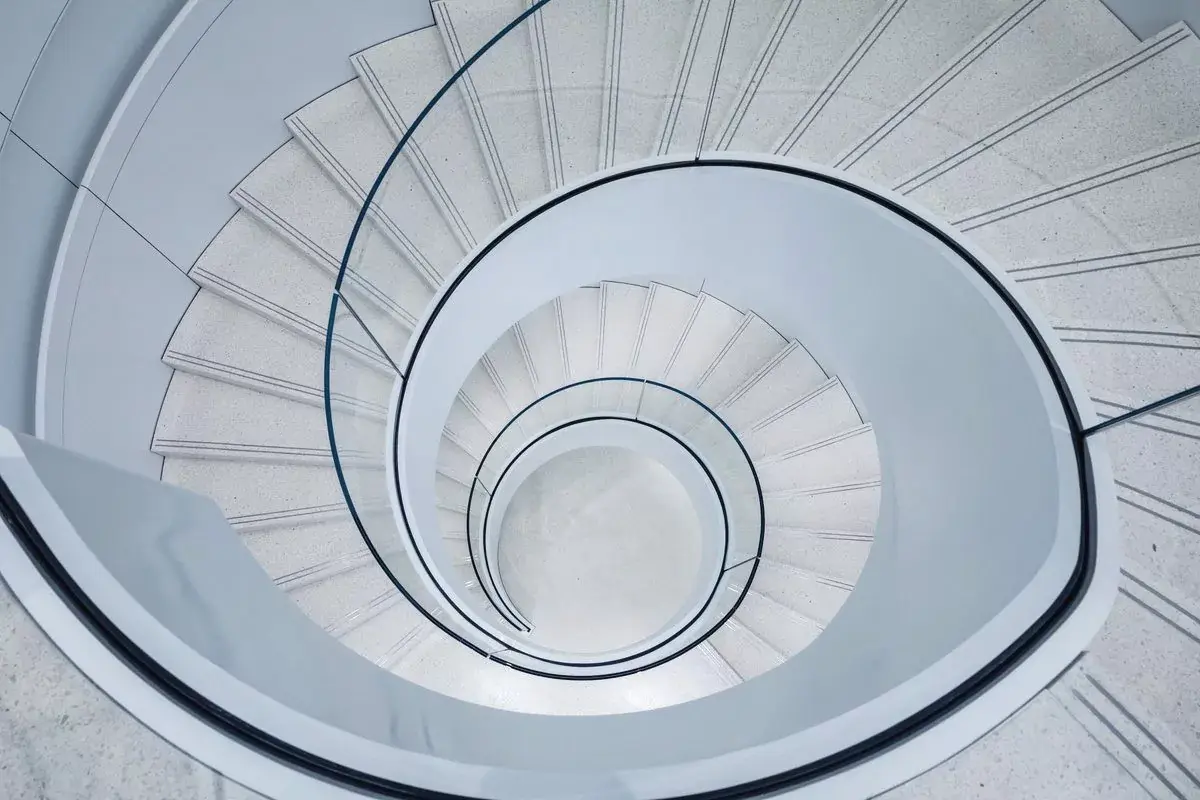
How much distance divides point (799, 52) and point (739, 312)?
243 cm

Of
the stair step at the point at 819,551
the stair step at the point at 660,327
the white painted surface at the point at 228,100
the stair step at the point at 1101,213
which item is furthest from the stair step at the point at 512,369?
the stair step at the point at 1101,213

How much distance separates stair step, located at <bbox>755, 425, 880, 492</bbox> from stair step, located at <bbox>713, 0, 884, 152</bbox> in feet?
8.45

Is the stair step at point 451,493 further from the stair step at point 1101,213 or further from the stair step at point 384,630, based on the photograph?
the stair step at point 1101,213

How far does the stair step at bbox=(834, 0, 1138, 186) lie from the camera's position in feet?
9.08

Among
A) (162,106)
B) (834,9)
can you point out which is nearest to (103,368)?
(162,106)

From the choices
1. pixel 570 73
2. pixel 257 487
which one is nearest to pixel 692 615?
pixel 257 487

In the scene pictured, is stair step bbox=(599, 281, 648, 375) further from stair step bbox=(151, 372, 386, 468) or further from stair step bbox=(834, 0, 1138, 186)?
stair step bbox=(834, 0, 1138, 186)

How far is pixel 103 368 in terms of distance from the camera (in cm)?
322

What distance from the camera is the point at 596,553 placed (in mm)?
7102

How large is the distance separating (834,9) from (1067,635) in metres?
2.82

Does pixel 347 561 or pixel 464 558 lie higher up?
pixel 347 561

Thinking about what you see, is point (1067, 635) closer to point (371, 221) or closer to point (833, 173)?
point (833, 173)

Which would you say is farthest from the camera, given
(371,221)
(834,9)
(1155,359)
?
(834,9)

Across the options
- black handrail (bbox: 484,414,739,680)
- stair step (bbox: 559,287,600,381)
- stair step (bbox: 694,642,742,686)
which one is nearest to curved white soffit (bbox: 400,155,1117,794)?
stair step (bbox: 559,287,600,381)
